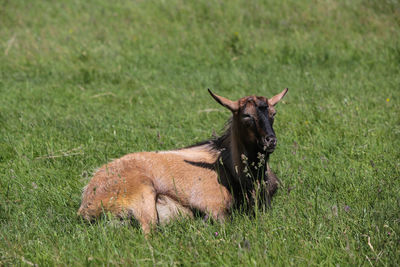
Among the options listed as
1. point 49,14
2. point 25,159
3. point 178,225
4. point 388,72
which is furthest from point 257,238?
point 49,14

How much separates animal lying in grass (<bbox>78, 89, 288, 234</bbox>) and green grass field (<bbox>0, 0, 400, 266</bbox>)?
0.88 feet

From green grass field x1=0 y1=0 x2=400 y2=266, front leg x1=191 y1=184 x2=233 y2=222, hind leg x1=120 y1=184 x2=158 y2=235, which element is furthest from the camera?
front leg x1=191 y1=184 x2=233 y2=222

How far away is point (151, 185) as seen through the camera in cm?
497

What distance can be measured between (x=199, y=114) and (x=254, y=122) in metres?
3.09

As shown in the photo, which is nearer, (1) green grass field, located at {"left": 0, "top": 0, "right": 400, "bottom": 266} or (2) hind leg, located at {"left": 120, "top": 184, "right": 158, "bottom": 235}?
(1) green grass field, located at {"left": 0, "top": 0, "right": 400, "bottom": 266}

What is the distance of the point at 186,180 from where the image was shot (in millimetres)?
5129

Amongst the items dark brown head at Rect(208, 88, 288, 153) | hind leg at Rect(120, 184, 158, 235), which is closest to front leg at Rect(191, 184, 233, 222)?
hind leg at Rect(120, 184, 158, 235)

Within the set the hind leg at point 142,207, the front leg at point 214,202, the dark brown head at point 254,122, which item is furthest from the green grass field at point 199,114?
the dark brown head at point 254,122

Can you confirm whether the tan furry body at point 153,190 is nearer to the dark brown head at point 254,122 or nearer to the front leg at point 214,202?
the front leg at point 214,202

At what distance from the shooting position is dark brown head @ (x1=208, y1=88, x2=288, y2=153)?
4727mm

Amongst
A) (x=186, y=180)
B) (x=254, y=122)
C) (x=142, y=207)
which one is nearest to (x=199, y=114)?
(x=186, y=180)

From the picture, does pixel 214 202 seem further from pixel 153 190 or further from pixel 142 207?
pixel 142 207

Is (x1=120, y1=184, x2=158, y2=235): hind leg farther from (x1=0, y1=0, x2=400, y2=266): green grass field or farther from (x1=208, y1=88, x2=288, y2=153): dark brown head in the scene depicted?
(x1=208, y1=88, x2=288, y2=153): dark brown head

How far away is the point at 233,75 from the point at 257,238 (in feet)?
20.9
